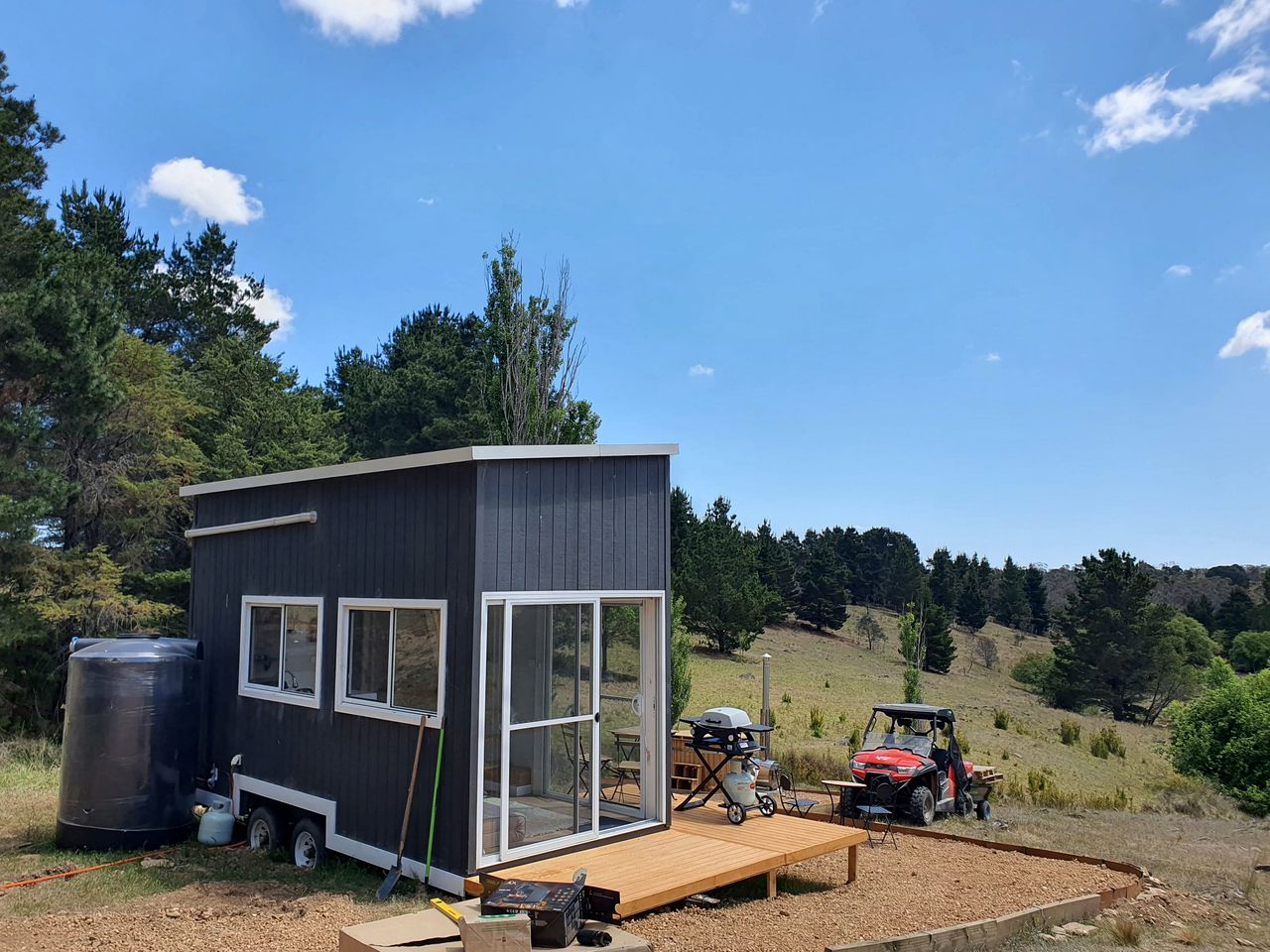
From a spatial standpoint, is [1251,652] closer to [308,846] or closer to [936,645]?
[936,645]

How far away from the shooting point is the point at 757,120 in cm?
1261

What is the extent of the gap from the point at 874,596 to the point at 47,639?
2027 inches

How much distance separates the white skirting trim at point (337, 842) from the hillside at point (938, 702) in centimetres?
755

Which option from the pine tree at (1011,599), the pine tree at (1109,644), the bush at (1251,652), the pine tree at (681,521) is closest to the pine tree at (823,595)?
the pine tree at (1109,644)

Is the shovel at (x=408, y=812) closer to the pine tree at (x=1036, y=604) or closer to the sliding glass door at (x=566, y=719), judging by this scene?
the sliding glass door at (x=566, y=719)

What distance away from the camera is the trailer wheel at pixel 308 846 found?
23.0ft

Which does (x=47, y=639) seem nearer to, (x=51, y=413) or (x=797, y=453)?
(x=51, y=413)

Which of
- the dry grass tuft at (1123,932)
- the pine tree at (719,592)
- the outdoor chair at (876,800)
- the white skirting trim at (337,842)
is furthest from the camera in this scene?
the pine tree at (719,592)

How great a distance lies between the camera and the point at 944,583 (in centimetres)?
5494

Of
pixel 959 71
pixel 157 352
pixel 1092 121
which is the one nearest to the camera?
pixel 959 71

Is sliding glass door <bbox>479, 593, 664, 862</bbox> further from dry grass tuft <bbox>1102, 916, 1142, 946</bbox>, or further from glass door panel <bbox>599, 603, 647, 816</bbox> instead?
dry grass tuft <bbox>1102, 916, 1142, 946</bbox>

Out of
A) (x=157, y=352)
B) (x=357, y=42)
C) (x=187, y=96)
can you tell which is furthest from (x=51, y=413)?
(x=357, y=42)

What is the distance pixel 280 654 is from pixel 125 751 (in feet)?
4.86

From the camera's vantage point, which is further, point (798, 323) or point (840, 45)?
point (798, 323)
